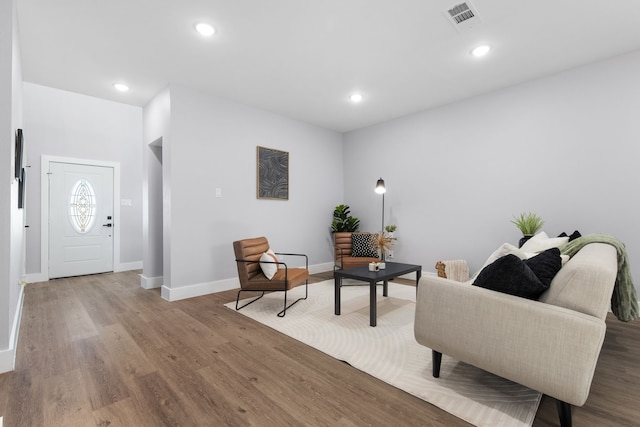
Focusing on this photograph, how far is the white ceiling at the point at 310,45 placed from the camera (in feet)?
8.32

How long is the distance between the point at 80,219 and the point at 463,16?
657cm

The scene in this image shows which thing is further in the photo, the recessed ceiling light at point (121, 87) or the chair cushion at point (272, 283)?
the recessed ceiling light at point (121, 87)

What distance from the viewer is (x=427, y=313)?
1.92 m

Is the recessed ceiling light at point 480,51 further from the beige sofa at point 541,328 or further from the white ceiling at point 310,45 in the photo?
the beige sofa at point 541,328

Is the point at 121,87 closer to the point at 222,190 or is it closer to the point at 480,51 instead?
the point at 222,190

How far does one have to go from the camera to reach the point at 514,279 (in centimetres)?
162

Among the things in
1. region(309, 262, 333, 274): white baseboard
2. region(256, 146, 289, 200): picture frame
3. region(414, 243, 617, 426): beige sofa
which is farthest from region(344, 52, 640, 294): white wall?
region(414, 243, 617, 426): beige sofa

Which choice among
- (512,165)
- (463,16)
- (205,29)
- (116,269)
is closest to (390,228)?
(512,165)

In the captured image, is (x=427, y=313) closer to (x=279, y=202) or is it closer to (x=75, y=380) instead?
(x=75, y=380)

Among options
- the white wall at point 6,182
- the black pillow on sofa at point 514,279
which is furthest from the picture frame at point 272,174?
the black pillow on sofa at point 514,279

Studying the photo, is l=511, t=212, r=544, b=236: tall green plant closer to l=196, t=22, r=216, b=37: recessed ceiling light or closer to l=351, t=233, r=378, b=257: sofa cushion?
l=351, t=233, r=378, b=257: sofa cushion

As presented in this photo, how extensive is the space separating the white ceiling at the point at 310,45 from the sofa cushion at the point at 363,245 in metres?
2.24

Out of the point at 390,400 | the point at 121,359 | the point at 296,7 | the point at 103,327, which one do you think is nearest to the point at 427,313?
the point at 390,400

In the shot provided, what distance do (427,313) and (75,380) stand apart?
238cm
